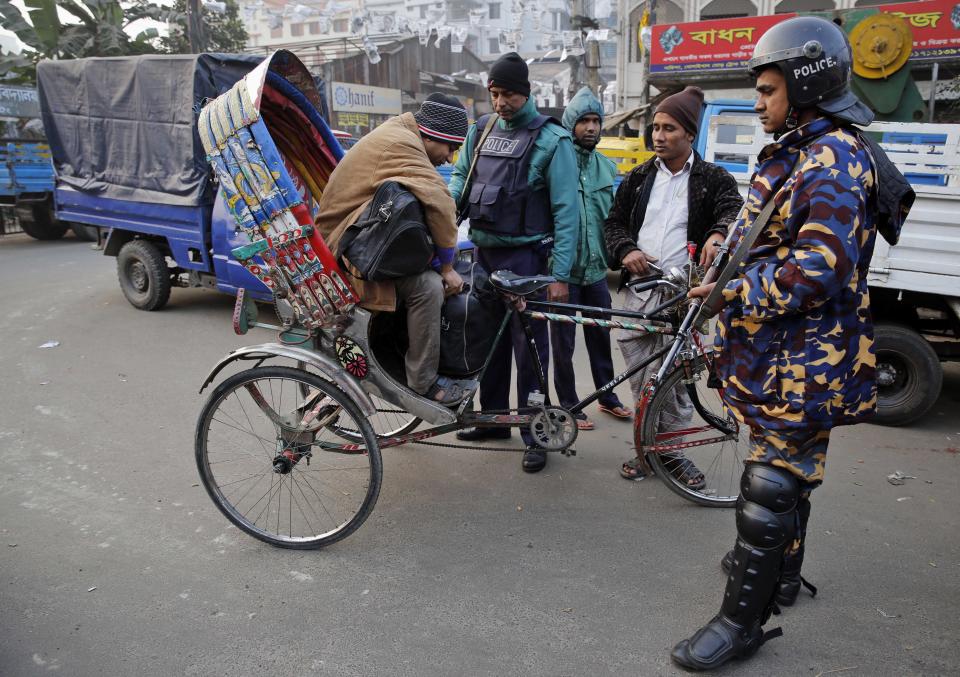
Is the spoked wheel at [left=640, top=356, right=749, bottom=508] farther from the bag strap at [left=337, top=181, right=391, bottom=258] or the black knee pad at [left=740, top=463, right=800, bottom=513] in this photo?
the bag strap at [left=337, top=181, right=391, bottom=258]

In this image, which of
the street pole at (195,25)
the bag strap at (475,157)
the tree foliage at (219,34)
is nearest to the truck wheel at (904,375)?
the bag strap at (475,157)

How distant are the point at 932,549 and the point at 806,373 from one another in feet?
5.03

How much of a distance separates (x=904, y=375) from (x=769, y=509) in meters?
2.81

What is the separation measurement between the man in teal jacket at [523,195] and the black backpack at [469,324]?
366mm

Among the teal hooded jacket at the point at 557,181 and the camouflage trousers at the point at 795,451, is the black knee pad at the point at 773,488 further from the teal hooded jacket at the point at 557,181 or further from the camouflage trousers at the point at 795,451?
the teal hooded jacket at the point at 557,181

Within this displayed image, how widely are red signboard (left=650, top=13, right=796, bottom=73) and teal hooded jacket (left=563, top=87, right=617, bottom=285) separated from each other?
7.17 metres

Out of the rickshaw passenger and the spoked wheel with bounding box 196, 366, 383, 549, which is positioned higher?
the rickshaw passenger

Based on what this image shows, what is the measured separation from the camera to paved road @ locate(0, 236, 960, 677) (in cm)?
236

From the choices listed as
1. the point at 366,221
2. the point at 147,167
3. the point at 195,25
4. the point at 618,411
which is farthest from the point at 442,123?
the point at 195,25

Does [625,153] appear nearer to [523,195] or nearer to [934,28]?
[934,28]

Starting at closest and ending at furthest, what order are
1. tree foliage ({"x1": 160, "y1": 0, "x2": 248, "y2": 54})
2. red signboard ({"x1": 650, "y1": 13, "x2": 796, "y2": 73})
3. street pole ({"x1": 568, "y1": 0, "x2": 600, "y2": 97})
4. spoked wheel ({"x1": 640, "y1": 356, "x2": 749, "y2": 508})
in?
1. spoked wheel ({"x1": 640, "y1": 356, "x2": 749, "y2": 508})
2. red signboard ({"x1": 650, "y1": 13, "x2": 796, "y2": 73})
3. street pole ({"x1": 568, "y1": 0, "x2": 600, "y2": 97})
4. tree foliage ({"x1": 160, "y1": 0, "x2": 248, "y2": 54})

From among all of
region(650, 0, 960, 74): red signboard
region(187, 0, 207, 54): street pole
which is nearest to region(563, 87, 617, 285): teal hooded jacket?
region(650, 0, 960, 74): red signboard

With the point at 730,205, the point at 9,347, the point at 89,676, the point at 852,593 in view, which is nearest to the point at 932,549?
the point at 852,593

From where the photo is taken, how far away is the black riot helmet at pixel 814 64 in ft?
6.61
